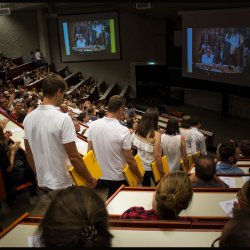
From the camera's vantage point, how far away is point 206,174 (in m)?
2.52

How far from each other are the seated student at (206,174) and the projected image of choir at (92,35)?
1166 centimetres

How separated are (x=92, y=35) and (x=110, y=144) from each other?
459 inches

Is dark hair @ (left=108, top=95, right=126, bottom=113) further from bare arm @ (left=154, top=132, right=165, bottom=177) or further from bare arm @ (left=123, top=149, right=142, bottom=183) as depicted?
bare arm @ (left=154, top=132, right=165, bottom=177)

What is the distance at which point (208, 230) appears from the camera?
1.72m

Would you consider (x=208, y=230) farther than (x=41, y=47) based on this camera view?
No

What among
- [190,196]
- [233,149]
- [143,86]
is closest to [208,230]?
[190,196]

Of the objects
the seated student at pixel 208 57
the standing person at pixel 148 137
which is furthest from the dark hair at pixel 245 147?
the seated student at pixel 208 57

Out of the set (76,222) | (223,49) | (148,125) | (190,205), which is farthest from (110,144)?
(223,49)

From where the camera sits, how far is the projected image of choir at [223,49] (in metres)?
9.13

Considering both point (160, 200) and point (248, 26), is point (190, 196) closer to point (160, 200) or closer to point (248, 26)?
point (160, 200)

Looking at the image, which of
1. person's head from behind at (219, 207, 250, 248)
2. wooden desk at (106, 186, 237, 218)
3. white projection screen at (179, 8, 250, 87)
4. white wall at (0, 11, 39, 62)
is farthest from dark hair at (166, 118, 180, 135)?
white wall at (0, 11, 39, 62)

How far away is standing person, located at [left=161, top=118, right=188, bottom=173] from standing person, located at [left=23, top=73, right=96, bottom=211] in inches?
63.0

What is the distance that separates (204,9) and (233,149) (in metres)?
7.73

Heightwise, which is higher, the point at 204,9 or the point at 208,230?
the point at 204,9
